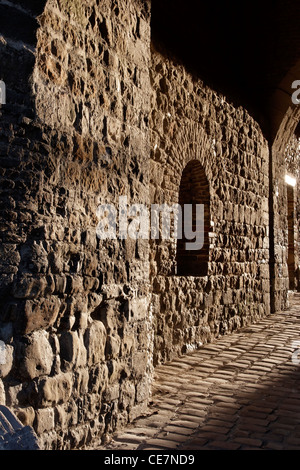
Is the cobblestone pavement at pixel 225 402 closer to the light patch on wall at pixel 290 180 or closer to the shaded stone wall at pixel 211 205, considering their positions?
the shaded stone wall at pixel 211 205

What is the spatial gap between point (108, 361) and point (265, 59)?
501cm

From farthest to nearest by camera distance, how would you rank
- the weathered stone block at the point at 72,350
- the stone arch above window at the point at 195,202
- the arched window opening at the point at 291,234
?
the arched window opening at the point at 291,234, the stone arch above window at the point at 195,202, the weathered stone block at the point at 72,350

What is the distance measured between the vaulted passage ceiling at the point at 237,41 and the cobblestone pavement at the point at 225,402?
3.03m

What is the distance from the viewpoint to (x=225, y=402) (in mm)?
3273

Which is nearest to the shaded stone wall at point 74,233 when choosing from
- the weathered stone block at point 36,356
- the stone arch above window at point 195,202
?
the weathered stone block at point 36,356

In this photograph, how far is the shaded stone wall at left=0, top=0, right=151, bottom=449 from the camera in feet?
7.23

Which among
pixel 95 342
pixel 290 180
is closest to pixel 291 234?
pixel 290 180

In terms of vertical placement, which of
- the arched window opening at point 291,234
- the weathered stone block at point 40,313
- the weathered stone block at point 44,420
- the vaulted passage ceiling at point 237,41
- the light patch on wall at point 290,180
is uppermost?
the vaulted passage ceiling at point 237,41

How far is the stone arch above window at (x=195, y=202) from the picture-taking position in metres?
5.41

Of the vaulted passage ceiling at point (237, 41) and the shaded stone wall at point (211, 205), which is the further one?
the vaulted passage ceiling at point (237, 41)

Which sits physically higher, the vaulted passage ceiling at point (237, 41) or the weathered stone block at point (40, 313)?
the vaulted passage ceiling at point (237, 41)
